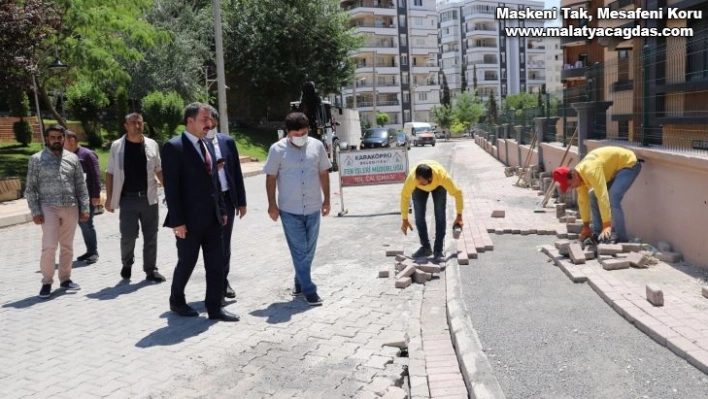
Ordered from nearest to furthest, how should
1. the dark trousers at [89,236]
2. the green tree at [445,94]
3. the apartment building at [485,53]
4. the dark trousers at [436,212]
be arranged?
1. the dark trousers at [436,212]
2. the dark trousers at [89,236]
3. the apartment building at [485,53]
4. the green tree at [445,94]

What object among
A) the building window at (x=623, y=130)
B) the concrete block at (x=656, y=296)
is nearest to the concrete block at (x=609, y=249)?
the concrete block at (x=656, y=296)

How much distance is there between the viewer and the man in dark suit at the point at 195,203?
17.2 ft

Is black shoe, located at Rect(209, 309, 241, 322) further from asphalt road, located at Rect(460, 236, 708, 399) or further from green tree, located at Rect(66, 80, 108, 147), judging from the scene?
green tree, located at Rect(66, 80, 108, 147)

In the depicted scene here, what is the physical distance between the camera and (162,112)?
25500mm

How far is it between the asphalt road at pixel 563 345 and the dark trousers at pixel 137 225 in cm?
353

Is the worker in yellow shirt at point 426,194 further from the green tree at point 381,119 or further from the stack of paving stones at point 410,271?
the green tree at point 381,119

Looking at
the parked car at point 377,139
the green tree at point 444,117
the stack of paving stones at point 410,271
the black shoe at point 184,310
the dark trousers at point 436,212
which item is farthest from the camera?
the green tree at point 444,117

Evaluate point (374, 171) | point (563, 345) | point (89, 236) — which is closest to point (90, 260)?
point (89, 236)

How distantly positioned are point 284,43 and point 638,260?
37.8 meters

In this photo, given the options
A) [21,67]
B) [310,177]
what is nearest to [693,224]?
[310,177]

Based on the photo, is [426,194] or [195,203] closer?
[195,203]

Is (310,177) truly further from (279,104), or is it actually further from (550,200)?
Result: (279,104)

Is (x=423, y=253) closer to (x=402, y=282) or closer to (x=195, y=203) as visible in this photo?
(x=402, y=282)

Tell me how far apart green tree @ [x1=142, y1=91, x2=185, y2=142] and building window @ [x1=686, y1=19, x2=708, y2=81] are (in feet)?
71.7
